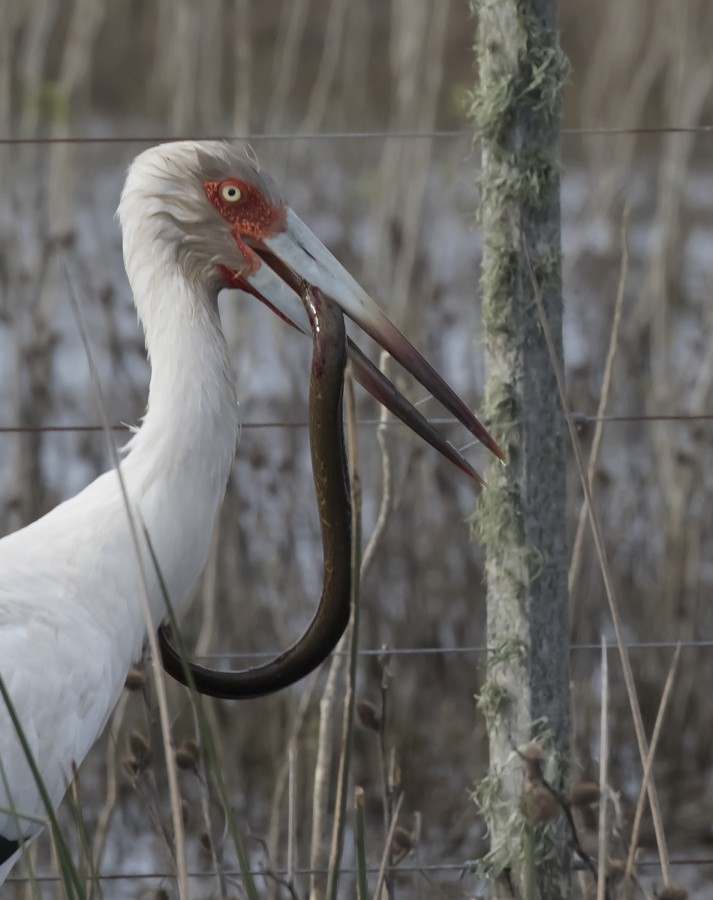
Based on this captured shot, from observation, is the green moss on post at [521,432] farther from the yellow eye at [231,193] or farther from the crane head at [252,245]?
the yellow eye at [231,193]

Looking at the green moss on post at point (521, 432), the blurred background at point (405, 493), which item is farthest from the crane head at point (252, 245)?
the blurred background at point (405, 493)

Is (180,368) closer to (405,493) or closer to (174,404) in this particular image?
(174,404)

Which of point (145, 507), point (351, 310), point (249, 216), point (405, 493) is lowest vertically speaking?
point (405, 493)

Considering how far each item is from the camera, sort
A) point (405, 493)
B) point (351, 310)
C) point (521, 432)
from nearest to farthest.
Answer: point (351, 310)
point (521, 432)
point (405, 493)

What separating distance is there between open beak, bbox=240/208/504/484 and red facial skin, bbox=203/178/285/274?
0.01 m

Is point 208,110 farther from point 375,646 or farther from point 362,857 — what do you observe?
point 362,857

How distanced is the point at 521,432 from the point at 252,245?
1.67 ft

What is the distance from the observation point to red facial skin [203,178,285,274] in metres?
2.06

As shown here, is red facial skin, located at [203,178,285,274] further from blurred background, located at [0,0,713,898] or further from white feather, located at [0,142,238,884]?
blurred background, located at [0,0,713,898]

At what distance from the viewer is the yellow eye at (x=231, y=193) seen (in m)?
2.06

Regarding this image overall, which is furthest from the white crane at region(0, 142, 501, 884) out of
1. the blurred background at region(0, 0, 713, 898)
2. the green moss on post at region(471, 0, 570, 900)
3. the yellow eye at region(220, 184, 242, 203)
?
the blurred background at region(0, 0, 713, 898)


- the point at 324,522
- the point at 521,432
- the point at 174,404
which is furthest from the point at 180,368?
the point at 521,432

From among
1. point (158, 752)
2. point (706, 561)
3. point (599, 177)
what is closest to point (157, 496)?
point (158, 752)

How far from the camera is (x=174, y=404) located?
2057 mm
